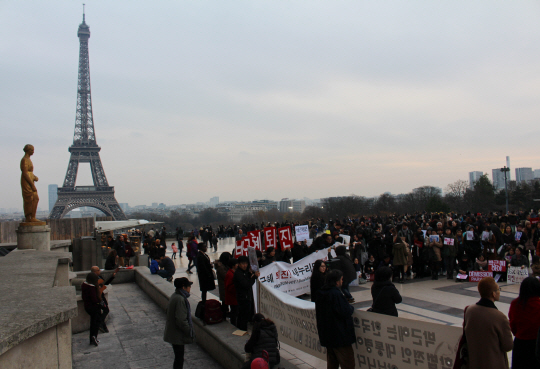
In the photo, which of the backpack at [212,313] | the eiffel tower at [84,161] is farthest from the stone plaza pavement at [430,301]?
the eiffel tower at [84,161]

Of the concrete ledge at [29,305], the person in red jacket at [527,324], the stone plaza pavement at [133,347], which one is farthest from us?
the stone plaza pavement at [133,347]

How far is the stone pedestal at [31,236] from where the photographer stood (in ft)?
38.1

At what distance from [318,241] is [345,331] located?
21.5 feet

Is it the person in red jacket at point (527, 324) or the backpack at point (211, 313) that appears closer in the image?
the person in red jacket at point (527, 324)

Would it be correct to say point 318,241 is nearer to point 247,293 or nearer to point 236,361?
point 247,293

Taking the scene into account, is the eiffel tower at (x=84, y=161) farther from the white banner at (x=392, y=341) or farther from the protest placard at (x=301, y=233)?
the white banner at (x=392, y=341)

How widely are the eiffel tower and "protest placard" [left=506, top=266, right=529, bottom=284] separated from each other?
68.9 meters

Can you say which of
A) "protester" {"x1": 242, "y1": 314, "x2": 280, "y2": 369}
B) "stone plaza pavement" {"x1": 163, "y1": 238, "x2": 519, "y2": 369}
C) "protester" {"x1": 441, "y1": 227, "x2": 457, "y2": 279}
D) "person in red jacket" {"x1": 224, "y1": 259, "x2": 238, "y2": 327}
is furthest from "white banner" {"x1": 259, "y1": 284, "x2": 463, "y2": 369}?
"protester" {"x1": 441, "y1": 227, "x2": 457, "y2": 279}

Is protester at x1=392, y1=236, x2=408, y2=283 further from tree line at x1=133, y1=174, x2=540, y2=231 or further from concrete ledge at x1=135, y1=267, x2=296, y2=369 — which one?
tree line at x1=133, y1=174, x2=540, y2=231

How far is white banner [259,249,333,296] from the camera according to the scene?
8.62 metres

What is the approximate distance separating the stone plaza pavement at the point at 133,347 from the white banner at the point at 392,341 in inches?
68.0

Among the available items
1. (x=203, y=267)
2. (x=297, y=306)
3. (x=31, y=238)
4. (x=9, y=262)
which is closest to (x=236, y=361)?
(x=297, y=306)

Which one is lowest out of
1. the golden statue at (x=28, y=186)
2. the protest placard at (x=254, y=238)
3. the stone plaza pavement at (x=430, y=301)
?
the stone plaza pavement at (x=430, y=301)

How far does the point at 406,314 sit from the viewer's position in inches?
329
